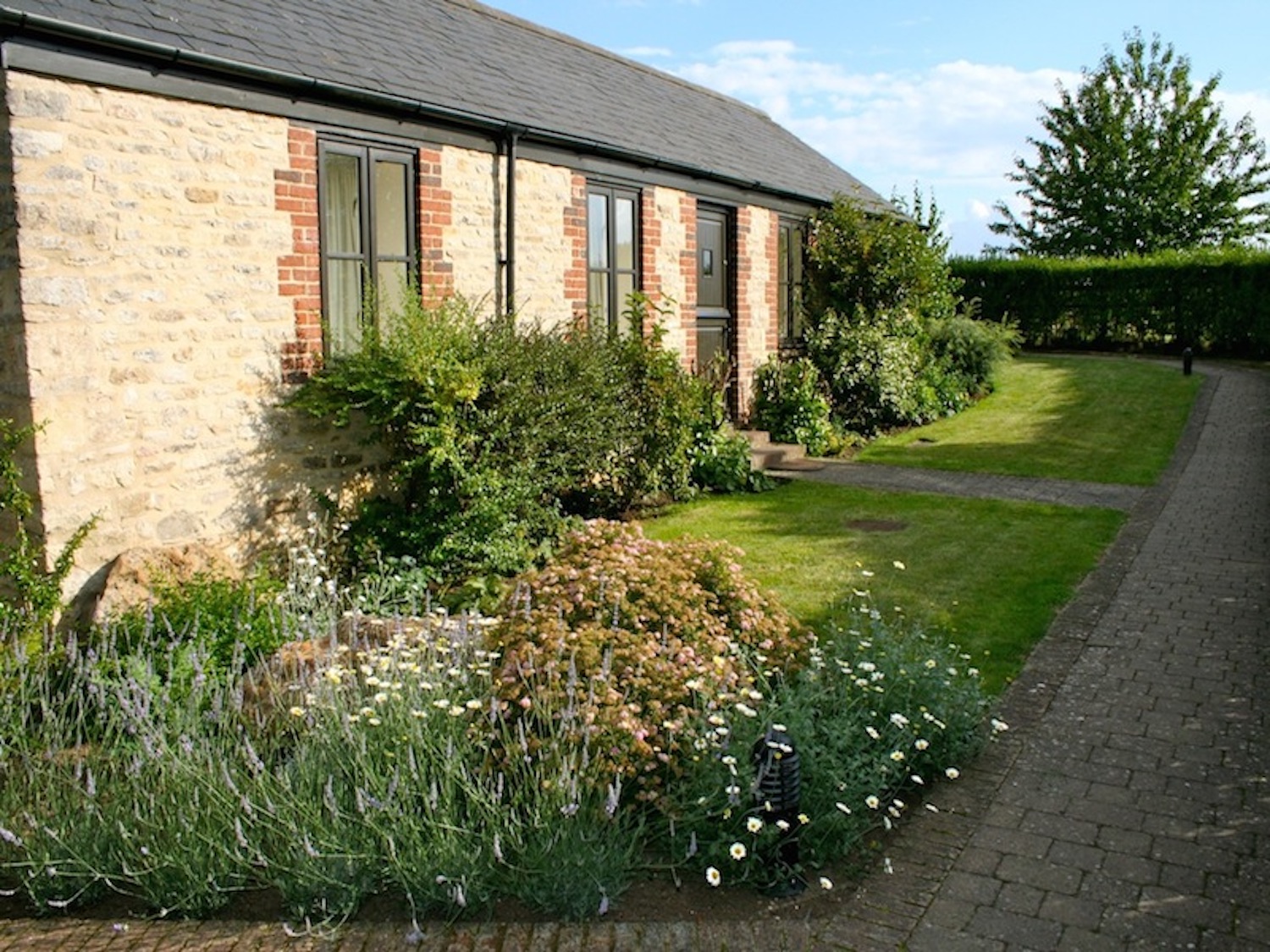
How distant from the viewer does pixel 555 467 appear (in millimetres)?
9070

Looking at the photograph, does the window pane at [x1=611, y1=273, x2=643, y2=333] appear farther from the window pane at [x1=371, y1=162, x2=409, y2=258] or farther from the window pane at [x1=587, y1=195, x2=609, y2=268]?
the window pane at [x1=371, y1=162, x2=409, y2=258]

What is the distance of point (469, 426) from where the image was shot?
8398 millimetres

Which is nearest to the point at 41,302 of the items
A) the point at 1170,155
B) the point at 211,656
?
the point at 211,656

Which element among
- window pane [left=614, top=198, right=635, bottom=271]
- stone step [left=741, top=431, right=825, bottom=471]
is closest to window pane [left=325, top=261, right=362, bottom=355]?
window pane [left=614, top=198, right=635, bottom=271]

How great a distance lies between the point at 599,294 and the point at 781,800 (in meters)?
8.53

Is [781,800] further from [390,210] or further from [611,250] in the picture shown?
[611,250]

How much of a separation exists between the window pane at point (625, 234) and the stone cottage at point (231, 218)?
9.0 inches

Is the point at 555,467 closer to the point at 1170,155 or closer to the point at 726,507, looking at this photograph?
the point at 726,507

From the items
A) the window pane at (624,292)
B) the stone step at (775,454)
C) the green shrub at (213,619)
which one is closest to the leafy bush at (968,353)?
the stone step at (775,454)

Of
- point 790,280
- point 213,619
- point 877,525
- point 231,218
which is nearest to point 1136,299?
point 790,280

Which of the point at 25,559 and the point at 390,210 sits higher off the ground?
the point at 390,210

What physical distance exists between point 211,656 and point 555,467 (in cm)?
370

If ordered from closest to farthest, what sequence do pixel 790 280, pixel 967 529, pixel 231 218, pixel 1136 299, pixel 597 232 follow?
pixel 231 218, pixel 967 529, pixel 597 232, pixel 790 280, pixel 1136 299

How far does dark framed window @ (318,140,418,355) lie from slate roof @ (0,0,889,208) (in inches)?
22.7
